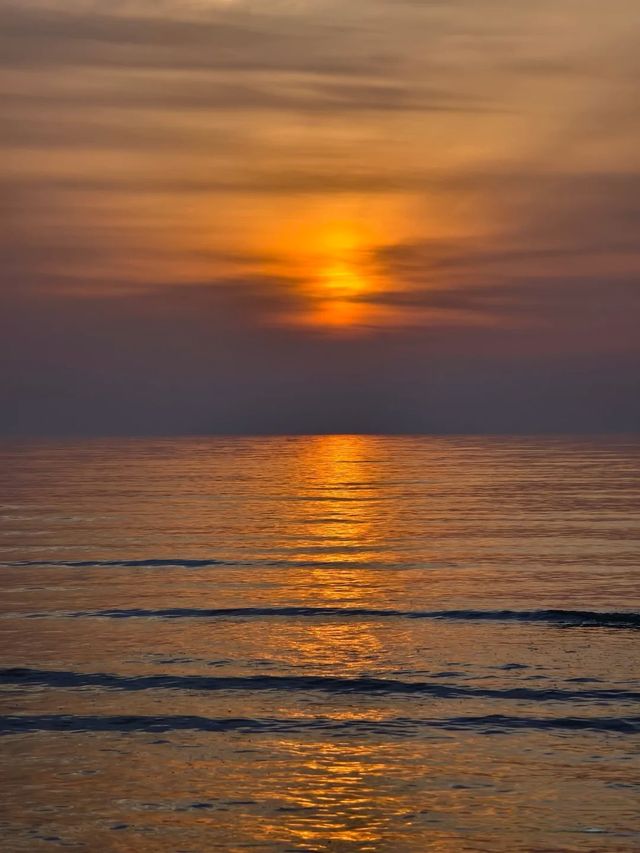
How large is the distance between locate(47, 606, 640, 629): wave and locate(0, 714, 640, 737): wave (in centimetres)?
1028

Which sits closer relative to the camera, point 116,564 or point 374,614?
point 374,614

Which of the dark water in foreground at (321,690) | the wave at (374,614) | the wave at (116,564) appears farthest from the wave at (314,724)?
the wave at (116,564)

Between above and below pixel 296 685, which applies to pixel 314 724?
below

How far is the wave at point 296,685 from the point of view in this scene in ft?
71.4

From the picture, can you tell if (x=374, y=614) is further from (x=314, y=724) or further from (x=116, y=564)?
(x=116, y=564)

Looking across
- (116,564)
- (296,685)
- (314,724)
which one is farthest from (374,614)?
(116,564)

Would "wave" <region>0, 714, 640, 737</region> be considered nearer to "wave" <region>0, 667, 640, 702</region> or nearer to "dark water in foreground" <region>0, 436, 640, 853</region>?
"dark water in foreground" <region>0, 436, 640, 853</region>

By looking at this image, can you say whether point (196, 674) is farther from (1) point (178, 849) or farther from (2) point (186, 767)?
(1) point (178, 849)

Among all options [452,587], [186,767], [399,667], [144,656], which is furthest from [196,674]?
[452,587]

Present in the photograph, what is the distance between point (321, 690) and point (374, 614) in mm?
9023

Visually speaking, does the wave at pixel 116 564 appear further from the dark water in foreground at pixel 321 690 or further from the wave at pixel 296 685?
the wave at pixel 296 685

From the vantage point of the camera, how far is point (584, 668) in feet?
80.2

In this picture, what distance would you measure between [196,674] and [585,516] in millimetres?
39234

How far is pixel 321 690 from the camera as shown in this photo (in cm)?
2242
